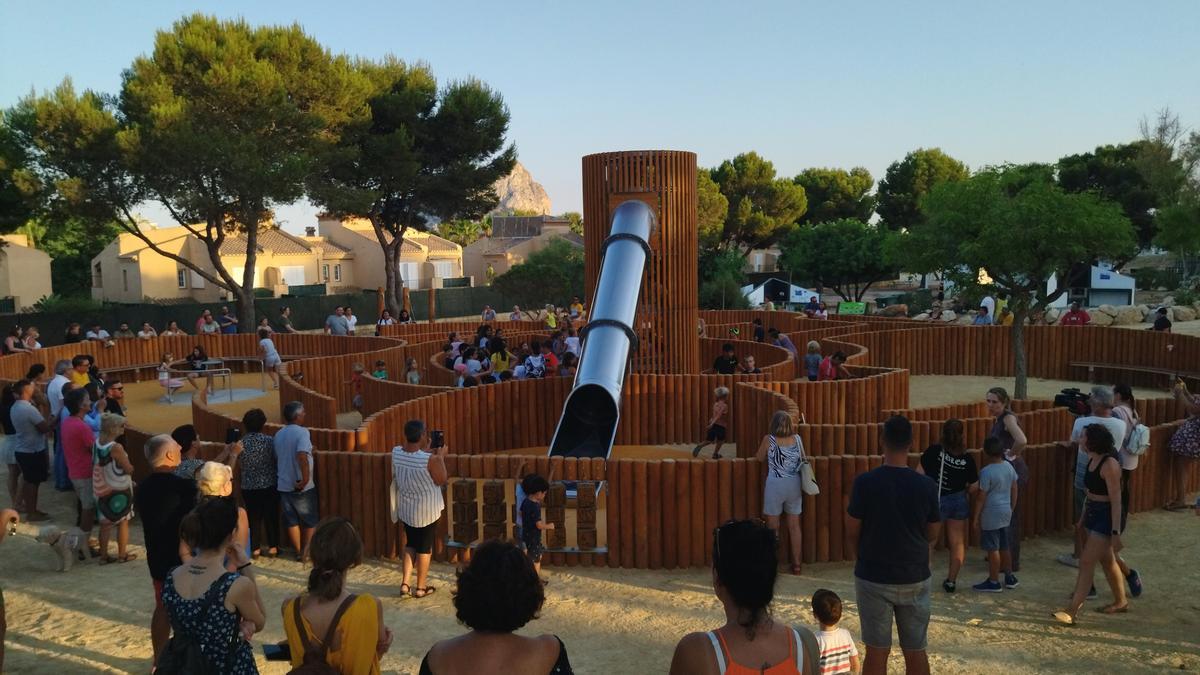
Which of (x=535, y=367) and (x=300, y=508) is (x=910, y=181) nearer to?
A: (x=535, y=367)

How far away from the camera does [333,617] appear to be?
381 centimetres

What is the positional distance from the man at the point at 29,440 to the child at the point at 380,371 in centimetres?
710

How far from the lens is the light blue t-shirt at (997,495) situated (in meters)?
7.84

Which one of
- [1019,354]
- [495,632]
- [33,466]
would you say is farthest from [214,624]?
[1019,354]

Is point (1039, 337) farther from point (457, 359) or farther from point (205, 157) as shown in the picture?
point (205, 157)

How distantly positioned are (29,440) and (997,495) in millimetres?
10471

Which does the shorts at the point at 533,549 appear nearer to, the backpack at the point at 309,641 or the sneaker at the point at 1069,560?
the backpack at the point at 309,641

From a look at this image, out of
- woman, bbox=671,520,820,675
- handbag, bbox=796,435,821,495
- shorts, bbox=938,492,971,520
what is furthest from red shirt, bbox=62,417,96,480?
shorts, bbox=938,492,971,520

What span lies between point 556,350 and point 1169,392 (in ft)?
46.5

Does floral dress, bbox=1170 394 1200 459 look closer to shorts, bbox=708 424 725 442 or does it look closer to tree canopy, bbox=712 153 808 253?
shorts, bbox=708 424 725 442

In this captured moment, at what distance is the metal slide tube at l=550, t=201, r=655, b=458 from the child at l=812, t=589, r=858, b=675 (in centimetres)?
927

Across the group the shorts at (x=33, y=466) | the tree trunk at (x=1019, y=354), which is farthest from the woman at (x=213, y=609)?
the tree trunk at (x=1019, y=354)

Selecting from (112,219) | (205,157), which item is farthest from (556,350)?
(112,219)

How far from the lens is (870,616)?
17.2 ft
